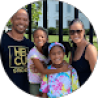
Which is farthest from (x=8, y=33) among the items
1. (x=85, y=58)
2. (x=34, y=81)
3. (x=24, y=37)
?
(x=85, y=58)

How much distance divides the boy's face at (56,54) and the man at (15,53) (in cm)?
63

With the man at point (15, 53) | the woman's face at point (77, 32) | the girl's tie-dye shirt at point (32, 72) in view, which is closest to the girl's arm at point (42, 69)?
the girl's tie-dye shirt at point (32, 72)

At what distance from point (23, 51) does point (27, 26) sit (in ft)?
1.73

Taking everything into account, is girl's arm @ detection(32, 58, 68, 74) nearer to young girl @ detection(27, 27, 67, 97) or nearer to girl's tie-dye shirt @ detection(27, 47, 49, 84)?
young girl @ detection(27, 27, 67, 97)

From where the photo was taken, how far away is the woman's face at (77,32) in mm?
2328

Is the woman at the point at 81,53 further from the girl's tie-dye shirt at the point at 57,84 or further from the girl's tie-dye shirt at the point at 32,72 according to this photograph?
the girl's tie-dye shirt at the point at 32,72

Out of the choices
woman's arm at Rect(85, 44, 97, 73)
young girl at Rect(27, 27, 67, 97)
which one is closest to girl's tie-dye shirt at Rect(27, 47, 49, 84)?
young girl at Rect(27, 27, 67, 97)

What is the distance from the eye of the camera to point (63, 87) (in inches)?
90.5

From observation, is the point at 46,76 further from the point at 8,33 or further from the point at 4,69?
the point at 8,33

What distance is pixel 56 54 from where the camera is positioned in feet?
7.16

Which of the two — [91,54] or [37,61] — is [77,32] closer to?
[91,54]

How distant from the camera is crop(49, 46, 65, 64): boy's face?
7.16 ft

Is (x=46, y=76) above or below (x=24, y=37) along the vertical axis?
below

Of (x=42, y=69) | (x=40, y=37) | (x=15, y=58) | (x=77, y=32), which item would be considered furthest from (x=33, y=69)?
(x=77, y=32)
